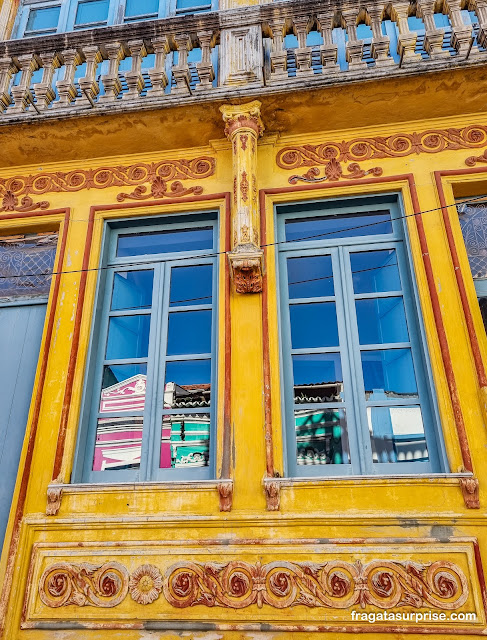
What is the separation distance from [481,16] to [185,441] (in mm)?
4092

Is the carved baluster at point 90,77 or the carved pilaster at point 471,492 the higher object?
→ the carved baluster at point 90,77

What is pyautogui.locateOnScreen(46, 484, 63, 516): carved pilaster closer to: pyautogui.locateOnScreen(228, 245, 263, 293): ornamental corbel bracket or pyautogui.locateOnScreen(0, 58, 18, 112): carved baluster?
pyautogui.locateOnScreen(228, 245, 263, 293): ornamental corbel bracket

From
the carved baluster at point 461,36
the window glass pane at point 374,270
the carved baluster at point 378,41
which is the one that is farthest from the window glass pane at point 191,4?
the window glass pane at point 374,270

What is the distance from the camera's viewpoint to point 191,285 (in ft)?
13.3

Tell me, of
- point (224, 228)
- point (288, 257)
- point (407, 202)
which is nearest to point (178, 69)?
point (224, 228)

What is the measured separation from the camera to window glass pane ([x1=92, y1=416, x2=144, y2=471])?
3.47 m

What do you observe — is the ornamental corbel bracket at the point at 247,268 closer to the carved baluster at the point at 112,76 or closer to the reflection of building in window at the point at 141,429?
the reflection of building in window at the point at 141,429

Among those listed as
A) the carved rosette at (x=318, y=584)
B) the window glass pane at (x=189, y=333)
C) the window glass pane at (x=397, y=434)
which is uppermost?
the window glass pane at (x=189, y=333)

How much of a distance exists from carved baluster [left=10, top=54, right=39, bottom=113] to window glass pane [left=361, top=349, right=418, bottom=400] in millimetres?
3583

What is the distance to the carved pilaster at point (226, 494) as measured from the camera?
3.08 metres

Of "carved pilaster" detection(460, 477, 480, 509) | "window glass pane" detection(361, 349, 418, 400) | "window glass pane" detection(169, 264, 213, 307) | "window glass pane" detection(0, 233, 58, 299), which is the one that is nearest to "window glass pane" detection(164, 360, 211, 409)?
"window glass pane" detection(169, 264, 213, 307)

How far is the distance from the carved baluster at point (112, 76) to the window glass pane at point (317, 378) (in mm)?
2761

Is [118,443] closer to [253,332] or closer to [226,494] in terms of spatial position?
[226,494]

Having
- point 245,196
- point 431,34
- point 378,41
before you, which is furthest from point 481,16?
point 245,196
